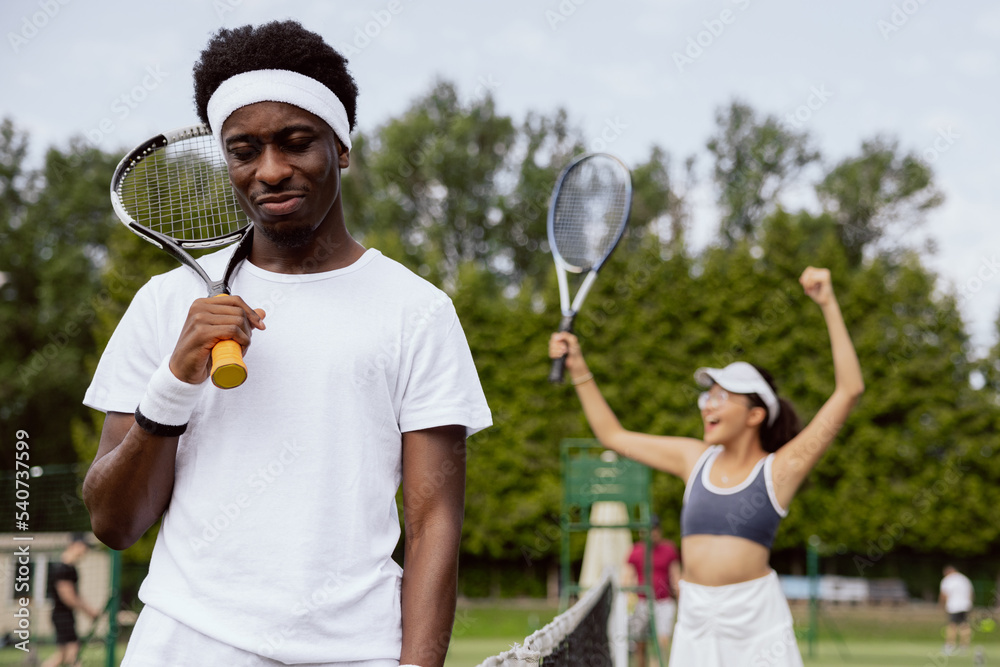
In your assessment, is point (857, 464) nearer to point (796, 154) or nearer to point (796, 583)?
point (796, 583)

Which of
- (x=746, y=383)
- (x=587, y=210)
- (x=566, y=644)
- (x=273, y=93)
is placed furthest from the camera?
(x=587, y=210)

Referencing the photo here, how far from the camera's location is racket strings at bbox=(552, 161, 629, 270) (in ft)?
22.9

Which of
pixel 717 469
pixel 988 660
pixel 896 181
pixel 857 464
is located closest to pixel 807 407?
pixel 857 464

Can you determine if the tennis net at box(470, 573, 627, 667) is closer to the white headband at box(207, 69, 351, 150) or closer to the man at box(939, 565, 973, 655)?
the white headband at box(207, 69, 351, 150)

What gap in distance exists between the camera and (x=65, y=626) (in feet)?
31.8

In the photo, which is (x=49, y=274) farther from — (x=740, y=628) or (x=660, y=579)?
(x=740, y=628)

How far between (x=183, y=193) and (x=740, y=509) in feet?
9.77

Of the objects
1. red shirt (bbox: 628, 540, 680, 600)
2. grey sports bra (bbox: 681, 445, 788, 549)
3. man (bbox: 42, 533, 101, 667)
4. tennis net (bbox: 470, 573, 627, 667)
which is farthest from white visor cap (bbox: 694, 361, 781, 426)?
red shirt (bbox: 628, 540, 680, 600)

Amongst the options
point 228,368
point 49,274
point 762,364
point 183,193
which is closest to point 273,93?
point 228,368

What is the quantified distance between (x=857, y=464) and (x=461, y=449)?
2037 cm

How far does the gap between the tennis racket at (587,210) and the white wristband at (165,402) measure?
5262 millimetres

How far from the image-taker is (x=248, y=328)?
1635 mm

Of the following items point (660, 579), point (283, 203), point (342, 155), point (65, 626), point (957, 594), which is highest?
point (342, 155)

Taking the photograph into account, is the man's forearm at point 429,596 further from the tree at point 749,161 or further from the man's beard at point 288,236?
the tree at point 749,161
